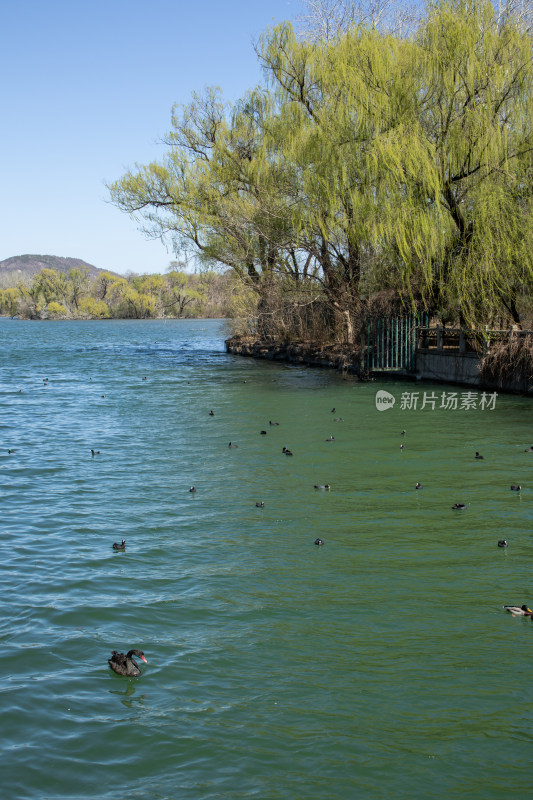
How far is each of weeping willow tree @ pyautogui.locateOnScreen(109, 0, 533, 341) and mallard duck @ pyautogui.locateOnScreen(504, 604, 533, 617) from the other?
16741 mm

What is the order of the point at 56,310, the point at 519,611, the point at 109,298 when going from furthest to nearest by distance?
1. the point at 109,298
2. the point at 56,310
3. the point at 519,611

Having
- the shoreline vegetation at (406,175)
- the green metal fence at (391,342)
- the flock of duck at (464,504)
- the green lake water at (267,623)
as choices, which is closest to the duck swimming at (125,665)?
the green lake water at (267,623)

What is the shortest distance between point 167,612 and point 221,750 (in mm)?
2335

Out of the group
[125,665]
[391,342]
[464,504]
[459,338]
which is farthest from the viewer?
[391,342]

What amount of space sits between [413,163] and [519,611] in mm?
18916

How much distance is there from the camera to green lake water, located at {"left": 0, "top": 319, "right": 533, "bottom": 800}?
5.12 m

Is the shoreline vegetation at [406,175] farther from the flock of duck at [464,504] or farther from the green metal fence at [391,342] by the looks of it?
the flock of duck at [464,504]

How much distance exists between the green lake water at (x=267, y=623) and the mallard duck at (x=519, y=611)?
8 centimetres

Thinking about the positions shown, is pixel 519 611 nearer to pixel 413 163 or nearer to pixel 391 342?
pixel 413 163

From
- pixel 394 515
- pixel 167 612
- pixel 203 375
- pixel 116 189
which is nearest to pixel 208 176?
pixel 116 189

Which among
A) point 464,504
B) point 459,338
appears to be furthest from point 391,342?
point 464,504

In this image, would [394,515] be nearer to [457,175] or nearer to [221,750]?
[221,750]

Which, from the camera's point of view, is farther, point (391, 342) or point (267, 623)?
point (391, 342)

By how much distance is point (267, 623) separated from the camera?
7191mm
